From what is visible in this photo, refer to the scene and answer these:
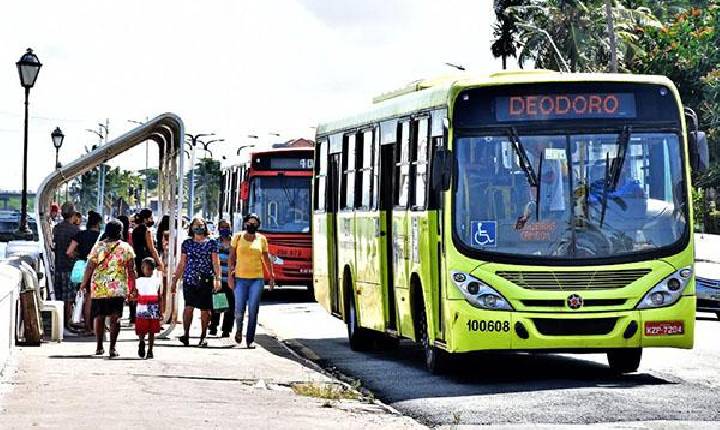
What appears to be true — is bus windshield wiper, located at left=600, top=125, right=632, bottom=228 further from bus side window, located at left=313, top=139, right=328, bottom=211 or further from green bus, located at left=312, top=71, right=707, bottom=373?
bus side window, located at left=313, top=139, right=328, bottom=211

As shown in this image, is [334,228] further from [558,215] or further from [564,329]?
[564,329]

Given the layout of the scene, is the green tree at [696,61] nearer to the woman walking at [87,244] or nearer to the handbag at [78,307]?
the woman walking at [87,244]

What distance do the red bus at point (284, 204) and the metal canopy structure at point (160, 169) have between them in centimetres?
876

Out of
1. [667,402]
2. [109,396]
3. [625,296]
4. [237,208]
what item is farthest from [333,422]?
[237,208]

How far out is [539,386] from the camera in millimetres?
17500

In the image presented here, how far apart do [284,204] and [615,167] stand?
20161mm

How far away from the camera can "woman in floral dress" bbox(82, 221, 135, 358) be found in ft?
66.1

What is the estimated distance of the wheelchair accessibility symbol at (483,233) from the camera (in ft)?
58.4

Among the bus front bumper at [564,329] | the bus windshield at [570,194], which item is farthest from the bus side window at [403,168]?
the bus front bumper at [564,329]

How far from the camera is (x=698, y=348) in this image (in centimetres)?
2403

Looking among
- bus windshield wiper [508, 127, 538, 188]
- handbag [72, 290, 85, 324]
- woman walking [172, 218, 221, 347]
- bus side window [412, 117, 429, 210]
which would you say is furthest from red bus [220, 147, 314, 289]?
bus windshield wiper [508, 127, 538, 188]

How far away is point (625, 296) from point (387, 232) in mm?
4073

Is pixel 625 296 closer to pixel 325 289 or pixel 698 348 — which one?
pixel 698 348

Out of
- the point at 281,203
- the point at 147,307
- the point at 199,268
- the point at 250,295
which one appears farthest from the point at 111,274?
the point at 281,203
